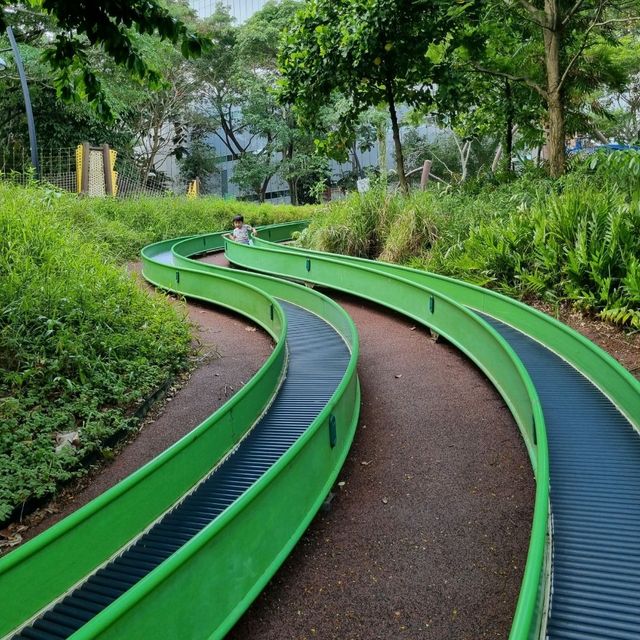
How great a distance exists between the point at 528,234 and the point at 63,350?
6.14m

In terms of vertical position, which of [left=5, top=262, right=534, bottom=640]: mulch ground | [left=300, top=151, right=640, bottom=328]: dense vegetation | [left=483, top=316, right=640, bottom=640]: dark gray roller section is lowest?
[left=5, top=262, right=534, bottom=640]: mulch ground

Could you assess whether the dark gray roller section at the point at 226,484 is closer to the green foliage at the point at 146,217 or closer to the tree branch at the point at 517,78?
the green foliage at the point at 146,217

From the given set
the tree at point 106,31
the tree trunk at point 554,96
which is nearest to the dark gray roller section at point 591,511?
the tree at point 106,31

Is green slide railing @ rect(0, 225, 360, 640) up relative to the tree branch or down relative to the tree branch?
down

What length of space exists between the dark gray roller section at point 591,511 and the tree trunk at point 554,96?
6.23 metres

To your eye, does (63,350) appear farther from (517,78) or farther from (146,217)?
(146,217)

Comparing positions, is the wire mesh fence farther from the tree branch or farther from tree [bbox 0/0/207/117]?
tree [bbox 0/0/207/117]

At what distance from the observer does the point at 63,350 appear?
563cm

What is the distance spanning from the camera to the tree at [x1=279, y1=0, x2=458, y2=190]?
11.1 meters

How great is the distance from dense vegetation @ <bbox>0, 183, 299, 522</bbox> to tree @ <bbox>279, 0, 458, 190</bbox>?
6205 millimetres

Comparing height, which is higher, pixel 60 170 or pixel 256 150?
pixel 256 150

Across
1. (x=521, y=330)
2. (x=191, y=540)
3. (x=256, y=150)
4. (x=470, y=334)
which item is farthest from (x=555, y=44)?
Result: (x=256, y=150)

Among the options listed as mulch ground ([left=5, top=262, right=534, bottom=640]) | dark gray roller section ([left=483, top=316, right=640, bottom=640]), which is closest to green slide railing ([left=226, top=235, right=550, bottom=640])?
dark gray roller section ([left=483, top=316, right=640, bottom=640])

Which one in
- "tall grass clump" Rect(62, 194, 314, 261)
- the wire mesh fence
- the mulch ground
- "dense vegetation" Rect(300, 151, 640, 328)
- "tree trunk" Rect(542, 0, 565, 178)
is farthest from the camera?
the wire mesh fence
